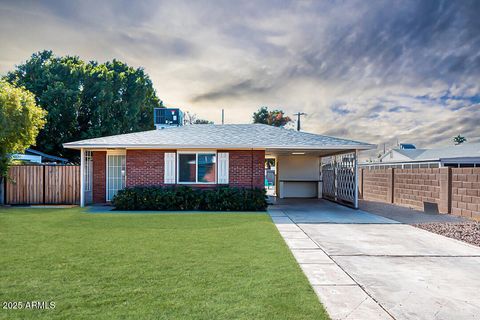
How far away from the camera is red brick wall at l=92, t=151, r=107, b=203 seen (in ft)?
49.3

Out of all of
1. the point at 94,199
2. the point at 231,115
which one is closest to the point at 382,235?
the point at 94,199

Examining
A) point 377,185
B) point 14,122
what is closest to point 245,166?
point 377,185

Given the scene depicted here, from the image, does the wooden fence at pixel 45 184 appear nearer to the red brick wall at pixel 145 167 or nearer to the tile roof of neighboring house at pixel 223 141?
the tile roof of neighboring house at pixel 223 141

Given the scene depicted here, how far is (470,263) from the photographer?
575 centimetres

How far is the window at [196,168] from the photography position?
13.5 meters

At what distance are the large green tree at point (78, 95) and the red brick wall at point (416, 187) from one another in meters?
21.9

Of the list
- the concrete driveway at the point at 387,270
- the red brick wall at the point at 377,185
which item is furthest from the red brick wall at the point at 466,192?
the red brick wall at the point at 377,185

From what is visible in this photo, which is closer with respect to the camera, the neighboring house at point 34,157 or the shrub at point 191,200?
the shrub at point 191,200

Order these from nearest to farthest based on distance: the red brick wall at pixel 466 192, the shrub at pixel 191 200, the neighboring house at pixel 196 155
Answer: the red brick wall at pixel 466 192, the shrub at pixel 191 200, the neighboring house at pixel 196 155

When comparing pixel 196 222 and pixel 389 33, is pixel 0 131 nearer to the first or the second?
pixel 196 222

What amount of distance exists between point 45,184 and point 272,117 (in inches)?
1315

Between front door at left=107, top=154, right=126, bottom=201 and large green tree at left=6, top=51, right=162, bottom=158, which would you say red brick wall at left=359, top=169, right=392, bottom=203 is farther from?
large green tree at left=6, top=51, right=162, bottom=158

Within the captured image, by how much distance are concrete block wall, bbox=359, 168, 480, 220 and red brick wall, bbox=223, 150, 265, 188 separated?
6776mm

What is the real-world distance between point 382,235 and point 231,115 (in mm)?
31561
